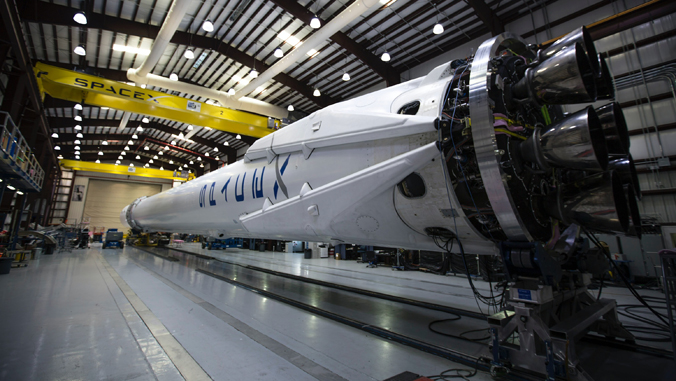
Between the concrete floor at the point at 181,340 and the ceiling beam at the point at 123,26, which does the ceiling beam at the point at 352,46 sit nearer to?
the ceiling beam at the point at 123,26

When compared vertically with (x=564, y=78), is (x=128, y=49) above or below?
above

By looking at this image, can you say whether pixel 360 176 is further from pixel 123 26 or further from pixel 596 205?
pixel 123 26

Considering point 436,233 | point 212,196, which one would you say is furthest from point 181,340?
point 212,196

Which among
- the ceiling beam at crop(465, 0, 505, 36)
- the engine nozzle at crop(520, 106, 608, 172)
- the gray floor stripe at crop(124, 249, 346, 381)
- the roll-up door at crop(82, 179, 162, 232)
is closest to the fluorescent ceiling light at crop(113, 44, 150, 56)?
the gray floor stripe at crop(124, 249, 346, 381)

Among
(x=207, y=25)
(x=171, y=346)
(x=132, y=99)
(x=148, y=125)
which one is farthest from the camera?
(x=148, y=125)

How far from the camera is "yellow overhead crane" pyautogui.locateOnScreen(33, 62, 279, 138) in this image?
37.6 feet

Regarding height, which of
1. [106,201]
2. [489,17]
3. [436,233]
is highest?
[489,17]

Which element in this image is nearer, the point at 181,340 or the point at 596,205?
the point at 596,205

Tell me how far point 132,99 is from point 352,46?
9.36 m

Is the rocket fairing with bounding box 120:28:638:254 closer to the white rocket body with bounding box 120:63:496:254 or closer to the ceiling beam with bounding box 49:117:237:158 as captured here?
the white rocket body with bounding box 120:63:496:254

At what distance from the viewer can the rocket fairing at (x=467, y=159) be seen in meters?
2.36

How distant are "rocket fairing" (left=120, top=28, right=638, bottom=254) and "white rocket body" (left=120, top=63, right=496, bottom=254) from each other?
0.01 metres

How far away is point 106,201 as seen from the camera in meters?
33.3

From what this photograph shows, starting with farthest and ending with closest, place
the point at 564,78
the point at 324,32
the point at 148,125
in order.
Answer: the point at 148,125
the point at 324,32
the point at 564,78
